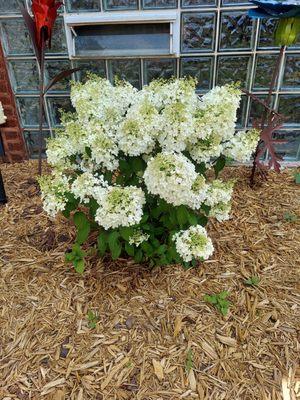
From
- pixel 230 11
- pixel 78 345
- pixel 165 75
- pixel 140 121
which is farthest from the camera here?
pixel 165 75

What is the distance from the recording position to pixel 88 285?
169 cm

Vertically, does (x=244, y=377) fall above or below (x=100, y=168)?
below

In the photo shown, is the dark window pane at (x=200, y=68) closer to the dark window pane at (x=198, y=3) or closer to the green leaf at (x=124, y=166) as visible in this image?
the dark window pane at (x=198, y=3)

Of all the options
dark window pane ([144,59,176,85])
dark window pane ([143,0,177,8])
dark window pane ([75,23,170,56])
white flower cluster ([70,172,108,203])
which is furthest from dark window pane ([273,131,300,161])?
white flower cluster ([70,172,108,203])

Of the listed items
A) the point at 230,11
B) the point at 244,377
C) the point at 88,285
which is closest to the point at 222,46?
the point at 230,11

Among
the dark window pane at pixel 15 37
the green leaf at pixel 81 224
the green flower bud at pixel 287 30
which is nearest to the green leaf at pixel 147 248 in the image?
the green leaf at pixel 81 224

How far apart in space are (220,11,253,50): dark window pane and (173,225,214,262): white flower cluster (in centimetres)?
146

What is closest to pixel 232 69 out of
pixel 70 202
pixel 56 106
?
pixel 56 106

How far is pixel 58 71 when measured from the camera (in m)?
2.48

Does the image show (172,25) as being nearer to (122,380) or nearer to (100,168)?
(100,168)

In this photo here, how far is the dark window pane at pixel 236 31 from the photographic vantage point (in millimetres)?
2211

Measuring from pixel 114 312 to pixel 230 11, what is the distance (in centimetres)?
196

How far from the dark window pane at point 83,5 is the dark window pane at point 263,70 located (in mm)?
1140

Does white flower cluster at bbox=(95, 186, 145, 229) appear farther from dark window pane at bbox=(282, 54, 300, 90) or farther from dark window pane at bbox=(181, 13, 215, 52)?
dark window pane at bbox=(282, 54, 300, 90)
